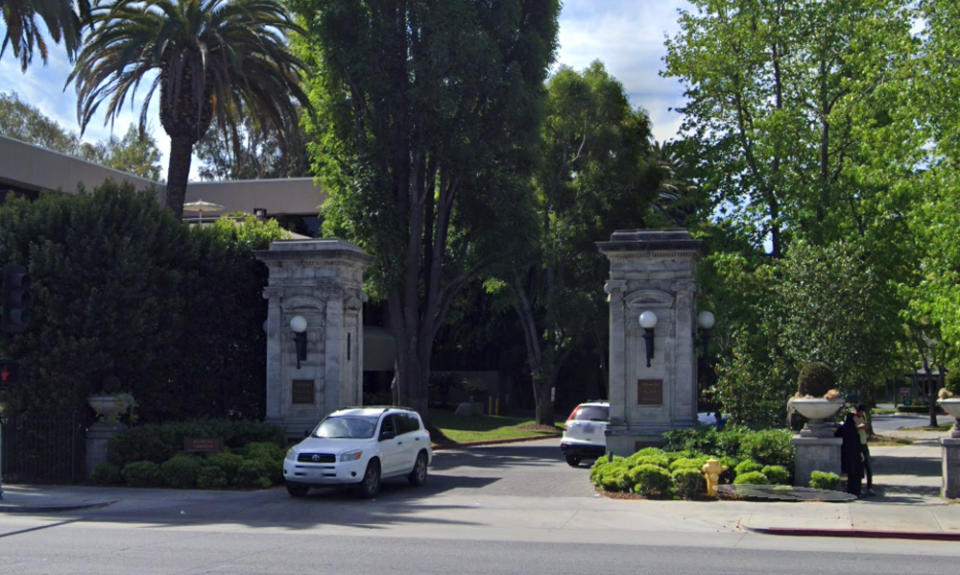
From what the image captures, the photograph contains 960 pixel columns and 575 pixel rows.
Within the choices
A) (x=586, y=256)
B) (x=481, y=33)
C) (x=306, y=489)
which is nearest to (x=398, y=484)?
(x=306, y=489)

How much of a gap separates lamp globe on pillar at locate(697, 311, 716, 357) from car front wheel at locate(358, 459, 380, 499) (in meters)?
8.48

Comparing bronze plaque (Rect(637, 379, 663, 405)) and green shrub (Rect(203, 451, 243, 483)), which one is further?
bronze plaque (Rect(637, 379, 663, 405))

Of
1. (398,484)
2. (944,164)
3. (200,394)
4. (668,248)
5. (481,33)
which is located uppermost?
(481,33)

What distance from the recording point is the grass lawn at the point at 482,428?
124 feet

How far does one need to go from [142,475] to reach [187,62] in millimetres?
13965

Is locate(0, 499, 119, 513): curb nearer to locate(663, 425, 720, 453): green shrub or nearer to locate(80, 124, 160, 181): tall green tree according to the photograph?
locate(663, 425, 720, 453): green shrub

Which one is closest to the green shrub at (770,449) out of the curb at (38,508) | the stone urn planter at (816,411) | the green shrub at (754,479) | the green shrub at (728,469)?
the green shrub at (728,469)

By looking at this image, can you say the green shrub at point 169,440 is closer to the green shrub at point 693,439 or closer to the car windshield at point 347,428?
the car windshield at point 347,428

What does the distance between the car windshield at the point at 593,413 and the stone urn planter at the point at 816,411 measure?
6426 millimetres

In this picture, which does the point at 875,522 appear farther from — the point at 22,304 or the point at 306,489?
the point at 22,304

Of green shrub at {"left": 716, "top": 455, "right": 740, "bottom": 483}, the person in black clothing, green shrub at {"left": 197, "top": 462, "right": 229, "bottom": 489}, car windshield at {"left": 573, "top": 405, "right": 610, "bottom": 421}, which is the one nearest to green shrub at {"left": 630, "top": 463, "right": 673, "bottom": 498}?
green shrub at {"left": 716, "top": 455, "right": 740, "bottom": 483}

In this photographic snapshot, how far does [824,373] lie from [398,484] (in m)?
9.33

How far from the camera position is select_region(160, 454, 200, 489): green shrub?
68.2ft

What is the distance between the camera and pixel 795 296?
25.7 metres
